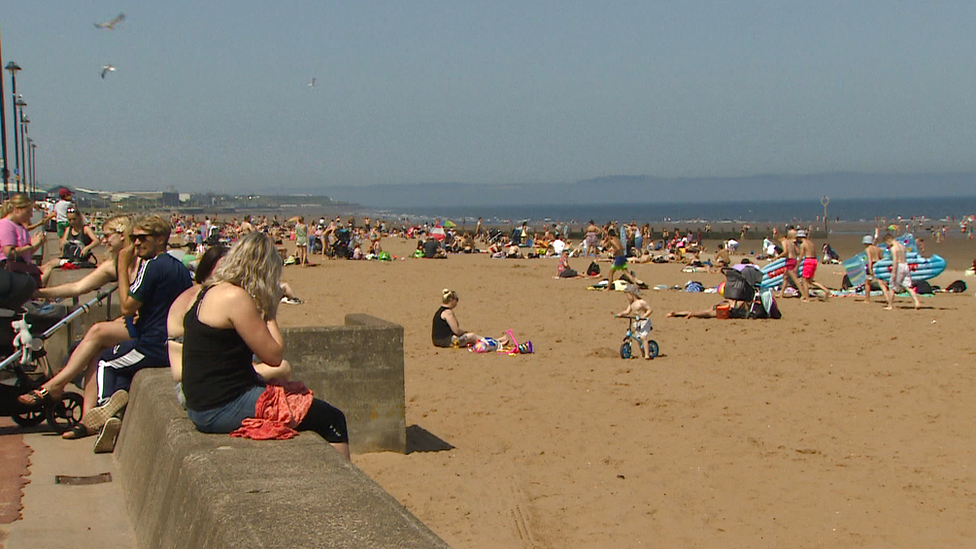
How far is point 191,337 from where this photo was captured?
4109 millimetres

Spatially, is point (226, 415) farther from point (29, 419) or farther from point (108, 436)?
point (29, 419)

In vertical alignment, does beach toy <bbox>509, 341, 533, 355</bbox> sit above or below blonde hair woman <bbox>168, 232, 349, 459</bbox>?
below

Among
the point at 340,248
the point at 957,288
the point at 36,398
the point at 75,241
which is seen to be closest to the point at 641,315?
the point at 36,398

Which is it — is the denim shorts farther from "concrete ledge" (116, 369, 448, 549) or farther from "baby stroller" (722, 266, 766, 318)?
"baby stroller" (722, 266, 766, 318)

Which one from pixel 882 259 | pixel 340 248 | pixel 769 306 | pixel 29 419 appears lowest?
pixel 340 248

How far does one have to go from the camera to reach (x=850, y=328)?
48.7ft

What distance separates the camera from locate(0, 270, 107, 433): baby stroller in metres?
6.07

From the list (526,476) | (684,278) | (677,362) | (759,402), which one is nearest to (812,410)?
(759,402)

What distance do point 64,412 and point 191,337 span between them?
2578 mm

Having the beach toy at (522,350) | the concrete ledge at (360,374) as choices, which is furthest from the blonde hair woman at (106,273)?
the beach toy at (522,350)

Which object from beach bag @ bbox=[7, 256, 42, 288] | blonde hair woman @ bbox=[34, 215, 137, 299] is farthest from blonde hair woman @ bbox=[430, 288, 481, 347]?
blonde hair woman @ bbox=[34, 215, 137, 299]

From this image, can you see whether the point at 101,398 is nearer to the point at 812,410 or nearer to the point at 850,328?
the point at 812,410

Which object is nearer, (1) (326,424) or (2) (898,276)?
(1) (326,424)

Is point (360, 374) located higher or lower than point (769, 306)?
higher
